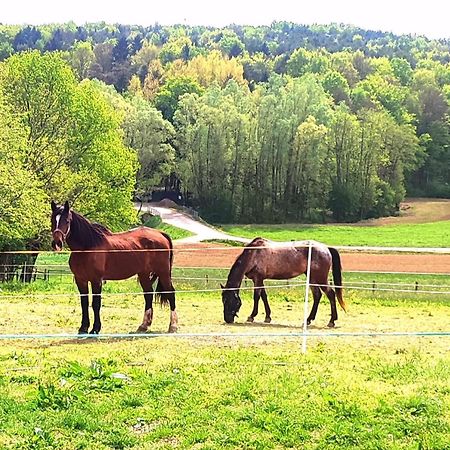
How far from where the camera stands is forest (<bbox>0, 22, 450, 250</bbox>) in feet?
87.8

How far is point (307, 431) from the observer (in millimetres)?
5711

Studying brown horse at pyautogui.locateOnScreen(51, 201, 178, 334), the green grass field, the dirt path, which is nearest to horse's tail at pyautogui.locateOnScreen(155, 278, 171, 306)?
brown horse at pyautogui.locateOnScreen(51, 201, 178, 334)

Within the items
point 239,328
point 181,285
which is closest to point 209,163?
point 181,285

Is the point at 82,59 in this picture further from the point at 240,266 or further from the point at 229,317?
the point at 229,317

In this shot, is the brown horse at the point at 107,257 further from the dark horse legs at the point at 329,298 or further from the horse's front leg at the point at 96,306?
the dark horse legs at the point at 329,298

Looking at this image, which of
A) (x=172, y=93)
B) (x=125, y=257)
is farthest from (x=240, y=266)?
(x=172, y=93)

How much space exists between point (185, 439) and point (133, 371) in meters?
2.09

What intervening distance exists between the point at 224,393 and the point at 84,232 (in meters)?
5.40

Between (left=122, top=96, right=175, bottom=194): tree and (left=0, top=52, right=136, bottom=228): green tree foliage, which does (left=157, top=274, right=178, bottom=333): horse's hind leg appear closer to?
(left=0, top=52, right=136, bottom=228): green tree foliage

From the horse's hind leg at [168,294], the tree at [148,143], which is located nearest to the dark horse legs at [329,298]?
the horse's hind leg at [168,294]

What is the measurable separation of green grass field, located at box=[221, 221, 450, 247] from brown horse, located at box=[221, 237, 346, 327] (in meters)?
30.5

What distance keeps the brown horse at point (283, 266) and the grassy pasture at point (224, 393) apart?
335 centimetres

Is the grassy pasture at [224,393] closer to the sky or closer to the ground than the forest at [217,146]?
closer to the ground

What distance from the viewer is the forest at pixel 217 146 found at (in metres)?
26.8
